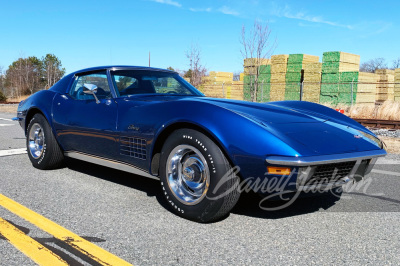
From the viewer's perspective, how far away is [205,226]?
277 centimetres

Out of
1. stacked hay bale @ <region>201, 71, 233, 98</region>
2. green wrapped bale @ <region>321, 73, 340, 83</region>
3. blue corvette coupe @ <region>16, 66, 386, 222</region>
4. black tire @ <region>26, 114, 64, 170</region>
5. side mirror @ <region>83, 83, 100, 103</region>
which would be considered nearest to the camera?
blue corvette coupe @ <region>16, 66, 386, 222</region>

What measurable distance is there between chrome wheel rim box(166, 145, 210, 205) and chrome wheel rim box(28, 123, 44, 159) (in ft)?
7.60

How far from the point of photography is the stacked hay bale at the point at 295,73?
21.9 metres

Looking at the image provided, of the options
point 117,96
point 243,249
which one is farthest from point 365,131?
point 117,96

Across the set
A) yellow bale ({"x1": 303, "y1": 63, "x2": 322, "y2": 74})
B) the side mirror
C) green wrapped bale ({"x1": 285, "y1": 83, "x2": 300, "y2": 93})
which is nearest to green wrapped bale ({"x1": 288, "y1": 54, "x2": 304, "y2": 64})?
yellow bale ({"x1": 303, "y1": 63, "x2": 322, "y2": 74})

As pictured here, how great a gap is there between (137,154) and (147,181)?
34.1 inches

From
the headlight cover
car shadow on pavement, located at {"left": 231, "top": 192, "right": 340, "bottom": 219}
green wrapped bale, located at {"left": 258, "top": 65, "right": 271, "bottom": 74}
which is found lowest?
car shadow on pavement, located at {"left": 231, "top": 192, "right": 340, "bottom": 219}

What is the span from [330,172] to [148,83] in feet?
7.11

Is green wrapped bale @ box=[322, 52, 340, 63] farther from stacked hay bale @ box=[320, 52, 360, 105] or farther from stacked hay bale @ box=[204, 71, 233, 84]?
stacked hay bale @ box=[204, 71, 233, 84]

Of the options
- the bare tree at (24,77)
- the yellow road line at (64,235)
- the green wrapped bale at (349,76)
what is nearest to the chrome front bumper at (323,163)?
the yellow road line at (64,235)

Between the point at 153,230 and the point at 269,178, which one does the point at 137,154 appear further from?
the point at 269,178

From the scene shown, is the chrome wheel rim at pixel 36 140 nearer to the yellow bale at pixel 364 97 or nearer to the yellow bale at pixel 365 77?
the yellow bale at pixel 364 97

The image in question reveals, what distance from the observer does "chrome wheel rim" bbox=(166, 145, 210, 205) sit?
286cm

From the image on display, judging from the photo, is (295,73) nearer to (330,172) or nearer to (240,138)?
(330,172)
